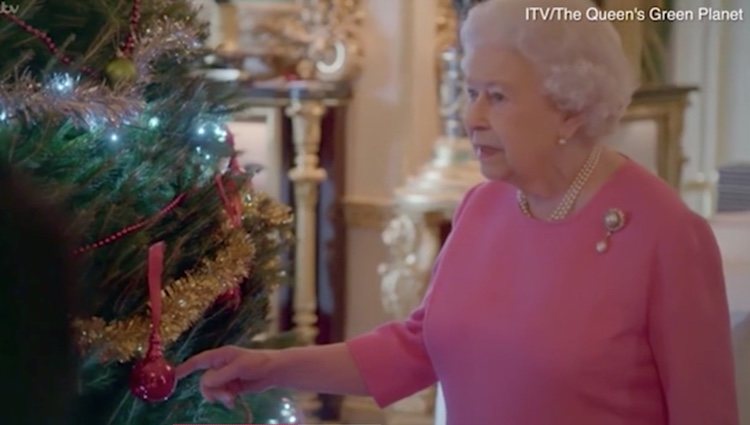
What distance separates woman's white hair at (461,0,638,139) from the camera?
4.42 feet

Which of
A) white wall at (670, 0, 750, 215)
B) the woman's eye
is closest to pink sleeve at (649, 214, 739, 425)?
the woman's eye

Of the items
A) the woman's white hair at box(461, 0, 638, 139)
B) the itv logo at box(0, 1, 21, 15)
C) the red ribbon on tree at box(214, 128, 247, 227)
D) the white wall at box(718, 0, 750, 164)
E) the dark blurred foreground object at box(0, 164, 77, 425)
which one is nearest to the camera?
the dark blurred foreground object at box(0, 164, 77, 425)

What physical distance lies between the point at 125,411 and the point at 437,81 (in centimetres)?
226

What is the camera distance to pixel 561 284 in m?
1.37

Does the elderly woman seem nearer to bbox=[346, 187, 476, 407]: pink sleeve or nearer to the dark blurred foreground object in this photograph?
bbox=[346, 187, 476, 407]: pink sleeve

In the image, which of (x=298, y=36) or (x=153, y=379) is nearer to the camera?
(x=153, y=379)

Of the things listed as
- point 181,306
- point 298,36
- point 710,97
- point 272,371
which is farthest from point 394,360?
point 298,36

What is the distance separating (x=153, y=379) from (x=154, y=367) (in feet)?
0.04

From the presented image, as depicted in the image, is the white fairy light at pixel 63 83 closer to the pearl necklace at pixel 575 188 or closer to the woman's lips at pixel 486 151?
the woman's lips at pixel 486 151

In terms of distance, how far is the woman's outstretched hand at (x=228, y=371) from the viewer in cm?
136

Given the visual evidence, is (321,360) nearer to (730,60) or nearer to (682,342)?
(682,342)

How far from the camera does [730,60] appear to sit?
3.13 m

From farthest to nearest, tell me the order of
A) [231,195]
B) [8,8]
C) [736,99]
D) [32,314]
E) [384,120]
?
1. [384,120]
2. [736,99]
3. [231,195]
4. [8,8]
5. [32,314]

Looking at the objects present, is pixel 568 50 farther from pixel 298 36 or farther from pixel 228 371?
pixel 298 36
